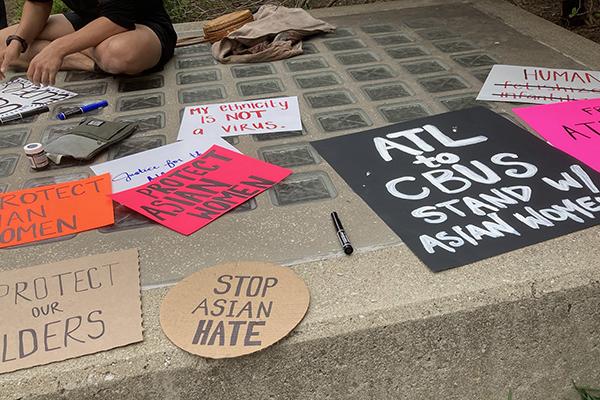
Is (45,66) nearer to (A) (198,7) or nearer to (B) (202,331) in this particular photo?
(B) (202,331)

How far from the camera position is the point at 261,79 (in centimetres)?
235

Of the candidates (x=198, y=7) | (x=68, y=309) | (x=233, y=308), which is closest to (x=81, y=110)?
(x=68, y=309)

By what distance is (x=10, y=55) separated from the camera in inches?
97.3

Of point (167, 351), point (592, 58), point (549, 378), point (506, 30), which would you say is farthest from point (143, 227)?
point (506, 30)

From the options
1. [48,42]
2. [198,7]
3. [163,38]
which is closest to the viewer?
[163,38]

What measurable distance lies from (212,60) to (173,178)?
1.15m

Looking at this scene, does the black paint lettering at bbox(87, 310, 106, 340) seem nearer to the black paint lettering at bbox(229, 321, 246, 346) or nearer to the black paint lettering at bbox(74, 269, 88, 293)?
the black paint lettering at bbox(74, 269, 88, 293)

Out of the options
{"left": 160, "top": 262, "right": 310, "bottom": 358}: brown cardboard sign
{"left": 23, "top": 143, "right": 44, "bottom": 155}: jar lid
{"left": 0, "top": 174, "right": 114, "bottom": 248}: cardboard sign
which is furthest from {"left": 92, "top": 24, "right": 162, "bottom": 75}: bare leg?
{"left": 160, "top": 262, "right": 310, "bottom": 358}: brown cardboard sign

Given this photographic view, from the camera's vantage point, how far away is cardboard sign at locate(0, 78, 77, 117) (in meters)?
2.14

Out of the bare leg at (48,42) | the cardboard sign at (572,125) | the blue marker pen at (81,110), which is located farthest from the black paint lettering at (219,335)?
the bare leg at (48,42)

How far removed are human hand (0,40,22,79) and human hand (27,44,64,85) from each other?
36 cm

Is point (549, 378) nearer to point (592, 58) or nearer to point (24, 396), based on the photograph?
point (24, 396)

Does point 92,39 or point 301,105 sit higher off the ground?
point 92,39

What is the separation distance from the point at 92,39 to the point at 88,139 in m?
0.67
